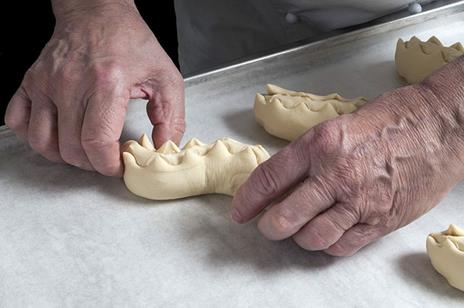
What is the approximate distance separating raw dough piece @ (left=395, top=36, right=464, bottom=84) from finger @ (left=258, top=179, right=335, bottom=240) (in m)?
0.58

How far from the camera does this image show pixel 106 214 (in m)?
1.36

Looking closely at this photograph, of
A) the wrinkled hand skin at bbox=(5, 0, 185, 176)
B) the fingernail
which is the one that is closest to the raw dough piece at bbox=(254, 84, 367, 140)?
the wrinkled hand skin at bbox=(5, 0, 185, 176)

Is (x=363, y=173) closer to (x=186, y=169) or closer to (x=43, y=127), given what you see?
(x=186, y=169)

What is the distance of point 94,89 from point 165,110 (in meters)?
0.16

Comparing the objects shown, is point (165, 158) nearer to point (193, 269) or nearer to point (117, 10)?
point (193, 269)

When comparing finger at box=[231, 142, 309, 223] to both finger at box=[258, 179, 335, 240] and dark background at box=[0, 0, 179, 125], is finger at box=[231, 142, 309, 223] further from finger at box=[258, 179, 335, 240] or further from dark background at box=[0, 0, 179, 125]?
dark background at box=[0, 0, 179, 125]

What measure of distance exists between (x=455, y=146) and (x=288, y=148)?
296mm

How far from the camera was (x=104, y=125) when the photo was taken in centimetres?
133

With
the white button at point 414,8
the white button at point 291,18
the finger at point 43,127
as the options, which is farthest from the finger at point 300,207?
the white button at point 414,8

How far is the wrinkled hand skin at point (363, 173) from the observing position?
1190mm

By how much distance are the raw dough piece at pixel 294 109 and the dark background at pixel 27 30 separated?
1.22m

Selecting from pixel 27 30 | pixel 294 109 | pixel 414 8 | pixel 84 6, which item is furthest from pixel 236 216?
pixel 27 30

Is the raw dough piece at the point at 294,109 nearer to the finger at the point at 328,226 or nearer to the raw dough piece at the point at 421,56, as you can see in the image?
the raw dough piece at the point at 421,56

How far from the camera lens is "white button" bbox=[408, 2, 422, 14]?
1827 millimetres
